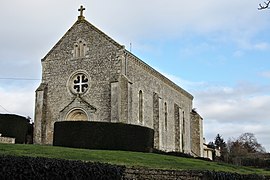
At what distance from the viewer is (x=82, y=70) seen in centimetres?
3194

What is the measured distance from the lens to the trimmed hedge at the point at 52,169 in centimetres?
1052

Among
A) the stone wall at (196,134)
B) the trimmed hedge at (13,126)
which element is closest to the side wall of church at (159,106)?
the stone wall at (196,134)

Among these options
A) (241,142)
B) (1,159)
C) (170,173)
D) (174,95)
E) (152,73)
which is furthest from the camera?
(241,142)

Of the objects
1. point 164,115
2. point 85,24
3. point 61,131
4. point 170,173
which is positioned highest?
point 85,24

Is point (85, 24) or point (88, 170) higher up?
point (85, 24)

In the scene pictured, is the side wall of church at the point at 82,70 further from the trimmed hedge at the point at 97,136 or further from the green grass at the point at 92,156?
the green grass at the point at 92,156

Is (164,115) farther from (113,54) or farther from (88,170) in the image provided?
(88,170)

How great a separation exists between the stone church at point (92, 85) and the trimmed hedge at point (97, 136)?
11.8 ft

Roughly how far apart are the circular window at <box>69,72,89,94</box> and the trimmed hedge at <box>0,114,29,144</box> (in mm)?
4819

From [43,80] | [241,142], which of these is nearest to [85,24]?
[43,80]

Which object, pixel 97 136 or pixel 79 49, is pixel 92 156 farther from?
pixel 79 49

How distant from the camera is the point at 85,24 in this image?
107 feet

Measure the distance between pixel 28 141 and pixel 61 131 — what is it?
9554 mm

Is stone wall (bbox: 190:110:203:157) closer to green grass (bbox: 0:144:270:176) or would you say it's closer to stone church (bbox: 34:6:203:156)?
stone church (bbox: 34:6:203:156)
